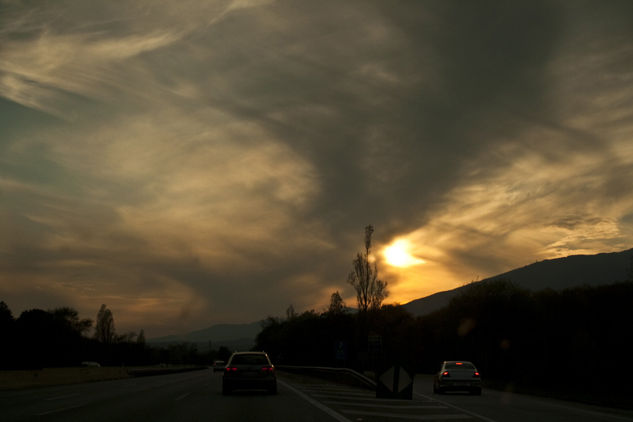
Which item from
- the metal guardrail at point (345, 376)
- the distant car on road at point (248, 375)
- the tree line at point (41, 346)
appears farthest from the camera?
the tree line at point (41, 346)

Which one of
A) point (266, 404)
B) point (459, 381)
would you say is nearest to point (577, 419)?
point (266, 404)

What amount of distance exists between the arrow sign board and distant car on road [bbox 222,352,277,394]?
4.69 meters

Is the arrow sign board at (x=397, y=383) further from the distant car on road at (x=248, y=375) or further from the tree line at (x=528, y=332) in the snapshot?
the tree line at (x=528, y=332)

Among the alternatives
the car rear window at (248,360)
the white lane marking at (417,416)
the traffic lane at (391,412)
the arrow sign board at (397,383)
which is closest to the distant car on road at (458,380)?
the arrow sign board at (397,383)

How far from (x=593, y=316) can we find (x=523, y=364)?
8.81m

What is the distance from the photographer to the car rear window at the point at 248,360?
23938mm

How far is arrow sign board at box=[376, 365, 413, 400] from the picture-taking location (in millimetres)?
21469

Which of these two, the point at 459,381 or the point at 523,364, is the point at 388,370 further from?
the point at 523,364

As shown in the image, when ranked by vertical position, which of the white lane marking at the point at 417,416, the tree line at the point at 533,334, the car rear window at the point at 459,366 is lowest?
the white lane marking at the point at 417,416

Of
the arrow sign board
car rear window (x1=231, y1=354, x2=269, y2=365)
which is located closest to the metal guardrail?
car rear window (x1=231, y1=354, x2=269, y2=365)

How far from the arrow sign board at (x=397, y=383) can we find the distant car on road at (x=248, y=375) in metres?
4.69

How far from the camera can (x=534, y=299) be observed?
6975 cm

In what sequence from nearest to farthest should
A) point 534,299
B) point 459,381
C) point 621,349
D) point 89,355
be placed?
1. point 459,381
2. point 621,349
3. point 534,299
4. point 89,355

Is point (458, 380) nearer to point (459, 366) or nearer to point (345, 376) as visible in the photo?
point (459, 366)
